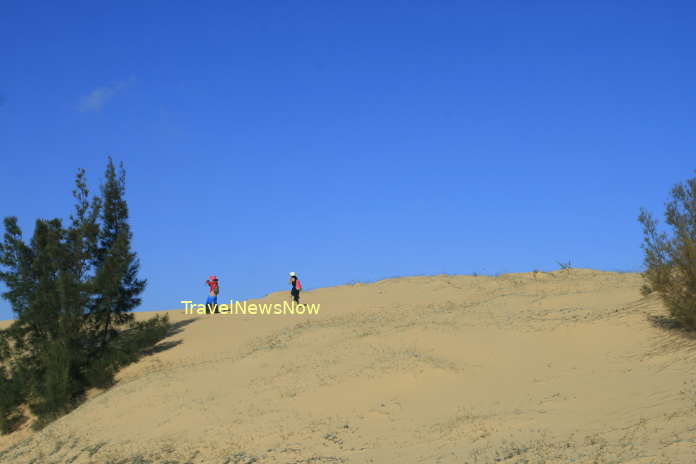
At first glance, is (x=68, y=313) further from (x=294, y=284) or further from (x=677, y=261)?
(x=677, y=261)

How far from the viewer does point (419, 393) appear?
43.3ft

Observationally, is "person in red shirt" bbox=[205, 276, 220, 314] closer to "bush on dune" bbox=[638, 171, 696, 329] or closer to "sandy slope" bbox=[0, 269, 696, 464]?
"sandy slope" bbox=[0, 269, 696, 464]

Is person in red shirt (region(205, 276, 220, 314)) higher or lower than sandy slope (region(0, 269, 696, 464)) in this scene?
higher

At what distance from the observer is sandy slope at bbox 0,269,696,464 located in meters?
9.53

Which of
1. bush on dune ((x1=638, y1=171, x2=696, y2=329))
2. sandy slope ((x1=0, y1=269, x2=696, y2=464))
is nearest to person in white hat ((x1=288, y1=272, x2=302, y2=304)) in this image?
sandy slope ((x1=0, y1=269, x2=696, y2=464))

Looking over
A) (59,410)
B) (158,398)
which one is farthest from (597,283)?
(59,410)

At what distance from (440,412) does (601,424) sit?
3230 mm

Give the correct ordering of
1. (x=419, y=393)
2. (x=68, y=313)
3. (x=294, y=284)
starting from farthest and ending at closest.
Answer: (x=294, y=284) → (x=68, y=313) → (x=419, y=393)

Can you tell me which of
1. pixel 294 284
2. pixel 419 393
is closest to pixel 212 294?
pixel 294 284

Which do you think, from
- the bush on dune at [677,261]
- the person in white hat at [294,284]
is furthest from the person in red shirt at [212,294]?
the bush on dune at [677,261]

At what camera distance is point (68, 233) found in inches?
806

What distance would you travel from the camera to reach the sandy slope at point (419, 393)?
31.3 ft

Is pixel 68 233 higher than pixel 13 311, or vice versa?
pixel 68 233

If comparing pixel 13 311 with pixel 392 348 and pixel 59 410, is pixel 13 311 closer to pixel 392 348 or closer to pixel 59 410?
pixel 59 410
